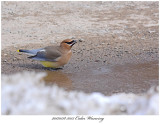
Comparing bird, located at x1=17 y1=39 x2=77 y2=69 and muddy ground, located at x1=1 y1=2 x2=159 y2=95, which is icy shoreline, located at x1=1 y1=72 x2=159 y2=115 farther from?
bird, located at x1=17 y1=39 x2=77 y2=69

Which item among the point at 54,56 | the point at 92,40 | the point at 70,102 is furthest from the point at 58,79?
the point at 92,40

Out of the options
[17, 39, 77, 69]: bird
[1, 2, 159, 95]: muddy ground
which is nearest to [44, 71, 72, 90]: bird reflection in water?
[1, 2, 159, 95]: muddy ground

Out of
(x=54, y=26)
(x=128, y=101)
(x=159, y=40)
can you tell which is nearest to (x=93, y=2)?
(x=54, y=26)

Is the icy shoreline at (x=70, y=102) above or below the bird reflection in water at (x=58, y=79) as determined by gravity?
above

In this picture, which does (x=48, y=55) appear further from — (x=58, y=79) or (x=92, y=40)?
(x=92, y=40)

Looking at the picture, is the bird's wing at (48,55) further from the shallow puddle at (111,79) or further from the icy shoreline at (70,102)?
the icy shoreline at (70,102)

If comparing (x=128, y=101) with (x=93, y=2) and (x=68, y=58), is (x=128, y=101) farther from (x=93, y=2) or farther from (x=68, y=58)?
(x=93, y=2)

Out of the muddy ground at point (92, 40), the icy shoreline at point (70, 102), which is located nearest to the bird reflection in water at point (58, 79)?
the muddy ground at point (92, 40)
